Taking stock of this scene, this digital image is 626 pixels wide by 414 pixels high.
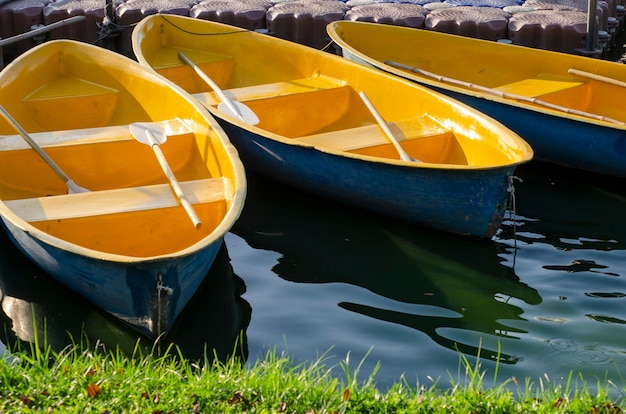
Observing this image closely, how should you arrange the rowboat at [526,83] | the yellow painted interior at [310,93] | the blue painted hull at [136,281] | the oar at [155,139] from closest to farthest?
1. the blue painted hull at [136,281]
2. the oar at [155,139]
3. the yellow painted interior at [310,93]
4. the rowboat at [526,83]

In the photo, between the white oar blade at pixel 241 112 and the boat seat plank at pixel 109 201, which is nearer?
the boat seat plank at pixel 109 201

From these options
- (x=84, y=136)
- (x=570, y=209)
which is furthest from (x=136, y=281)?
(x=570, y=209)

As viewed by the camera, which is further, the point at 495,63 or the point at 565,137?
the point at 495,63

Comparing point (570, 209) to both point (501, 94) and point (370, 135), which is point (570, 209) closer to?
point (501, 94)

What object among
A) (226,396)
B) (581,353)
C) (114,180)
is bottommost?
(581,353)

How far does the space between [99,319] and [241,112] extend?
2.62 metres

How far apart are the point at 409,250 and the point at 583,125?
1800 millimetres

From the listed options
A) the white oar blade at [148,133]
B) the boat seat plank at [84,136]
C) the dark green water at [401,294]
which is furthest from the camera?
the boat seat plank at [84,136]

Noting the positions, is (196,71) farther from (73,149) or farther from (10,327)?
(10,327)

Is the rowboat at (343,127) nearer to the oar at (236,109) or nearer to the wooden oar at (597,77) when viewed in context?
the oar at (236,109)

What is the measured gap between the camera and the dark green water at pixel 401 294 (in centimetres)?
518

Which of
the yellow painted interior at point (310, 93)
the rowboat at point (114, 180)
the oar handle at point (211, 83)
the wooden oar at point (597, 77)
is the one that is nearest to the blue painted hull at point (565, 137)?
the yellow painted interior at point (310, 93)

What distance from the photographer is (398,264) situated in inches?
249

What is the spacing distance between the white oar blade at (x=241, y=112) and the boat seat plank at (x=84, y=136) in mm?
576
